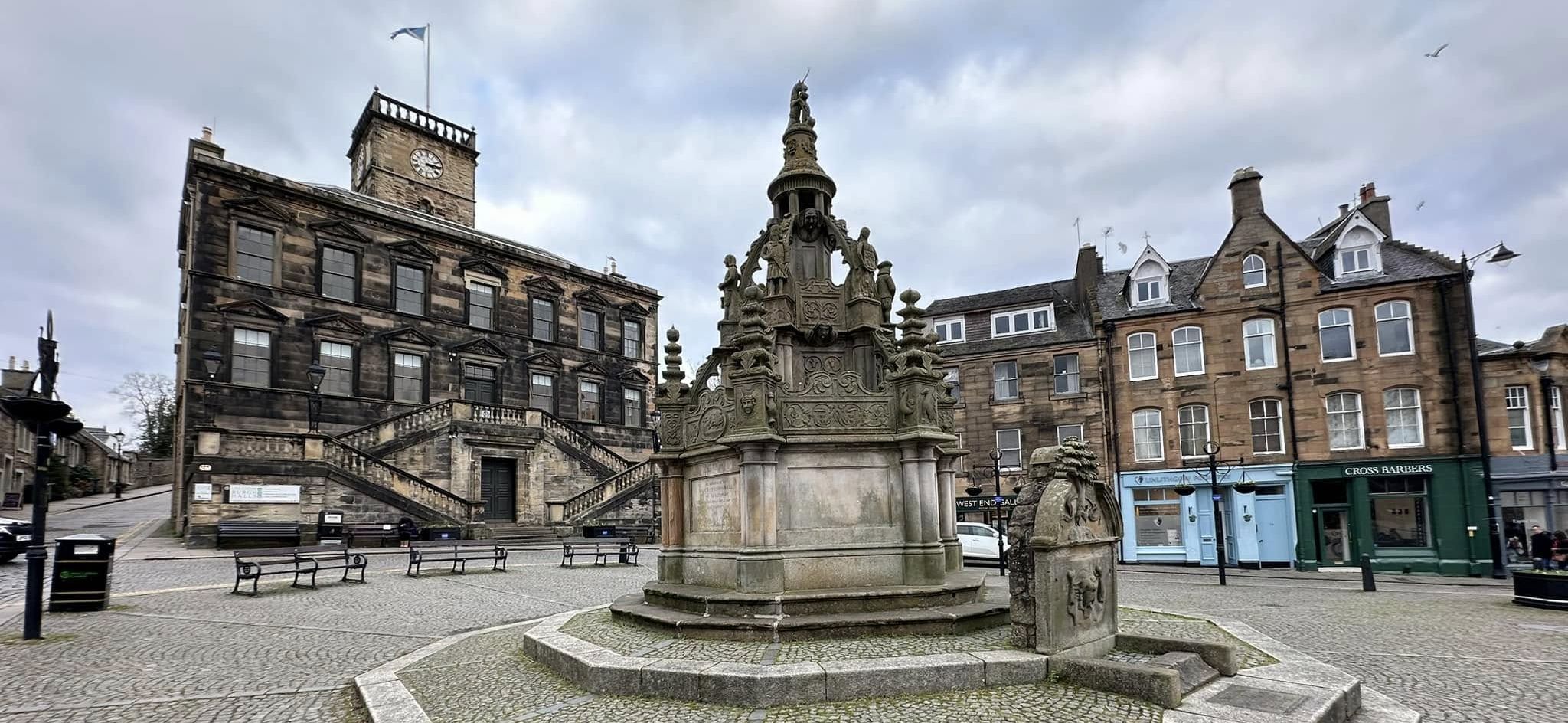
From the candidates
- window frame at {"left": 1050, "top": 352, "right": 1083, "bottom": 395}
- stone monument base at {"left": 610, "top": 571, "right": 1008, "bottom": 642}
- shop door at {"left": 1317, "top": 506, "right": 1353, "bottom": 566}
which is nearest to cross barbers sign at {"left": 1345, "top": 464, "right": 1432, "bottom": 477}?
shop door at {"left": 1317, "top": 506, "right": 1353, "bottom": 566}

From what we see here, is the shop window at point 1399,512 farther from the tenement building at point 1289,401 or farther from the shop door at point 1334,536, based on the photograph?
the shop door at point 1334,536

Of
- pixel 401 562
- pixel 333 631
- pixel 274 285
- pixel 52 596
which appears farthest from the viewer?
pixel 274 285

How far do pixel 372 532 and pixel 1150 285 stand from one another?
30.3m

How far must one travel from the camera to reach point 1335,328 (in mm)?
27391

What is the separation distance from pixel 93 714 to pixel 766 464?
22.3 feet

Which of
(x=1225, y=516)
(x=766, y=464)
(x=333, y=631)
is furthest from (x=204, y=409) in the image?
(x=1225, y=516)

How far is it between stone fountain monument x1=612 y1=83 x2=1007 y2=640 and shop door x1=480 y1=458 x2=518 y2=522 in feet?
81.1

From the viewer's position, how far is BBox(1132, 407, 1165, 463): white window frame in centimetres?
2958

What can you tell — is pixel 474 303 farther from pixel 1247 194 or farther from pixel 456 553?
pixel 1247 194

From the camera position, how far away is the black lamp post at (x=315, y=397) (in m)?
27.2

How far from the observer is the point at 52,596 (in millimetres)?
12750

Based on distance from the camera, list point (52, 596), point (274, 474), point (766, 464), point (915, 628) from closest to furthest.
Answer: point (915, 628)
point (766, 464)
point (52, 596)
point (274, 474)

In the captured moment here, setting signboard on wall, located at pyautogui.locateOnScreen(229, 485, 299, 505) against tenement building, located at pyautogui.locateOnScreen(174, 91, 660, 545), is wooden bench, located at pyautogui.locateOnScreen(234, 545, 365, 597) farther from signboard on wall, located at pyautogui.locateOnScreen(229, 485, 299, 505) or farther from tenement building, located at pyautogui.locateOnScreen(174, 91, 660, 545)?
tenement building, located at pyautogui.locateOnScreen(174, 91, 660, 545)

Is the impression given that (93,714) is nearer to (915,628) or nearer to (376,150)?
(915,628)
